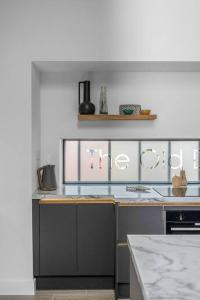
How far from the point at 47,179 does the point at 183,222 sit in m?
1.38

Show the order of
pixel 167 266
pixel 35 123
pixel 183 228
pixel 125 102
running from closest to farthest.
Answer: pixel 167 266, pixel 183 228, pixel 35 123, pixel 125 102

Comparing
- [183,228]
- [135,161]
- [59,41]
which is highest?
[59,41]

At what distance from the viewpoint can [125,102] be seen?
13.2ft

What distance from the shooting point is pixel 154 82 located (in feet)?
13.2

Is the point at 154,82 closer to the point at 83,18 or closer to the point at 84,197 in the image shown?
the point at 83,18

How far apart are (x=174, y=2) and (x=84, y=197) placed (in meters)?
1.96

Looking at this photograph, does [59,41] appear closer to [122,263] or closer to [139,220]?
[139,220]

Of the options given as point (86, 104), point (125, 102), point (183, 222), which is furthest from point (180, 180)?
point (86, 104)

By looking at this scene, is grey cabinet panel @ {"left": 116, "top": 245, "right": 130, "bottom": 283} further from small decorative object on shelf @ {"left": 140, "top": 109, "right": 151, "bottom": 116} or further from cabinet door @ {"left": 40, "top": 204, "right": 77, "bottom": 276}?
small decorative object on shelf @ {"left": 140, "top": 109, "right": 151, "bottom": 116}

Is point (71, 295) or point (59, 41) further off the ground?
point (59, 41)

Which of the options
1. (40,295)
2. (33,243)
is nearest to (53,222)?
(33,243)

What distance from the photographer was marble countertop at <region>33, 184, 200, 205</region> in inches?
126

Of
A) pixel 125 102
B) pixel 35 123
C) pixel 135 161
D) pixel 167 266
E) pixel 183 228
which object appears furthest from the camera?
pixel 135 161

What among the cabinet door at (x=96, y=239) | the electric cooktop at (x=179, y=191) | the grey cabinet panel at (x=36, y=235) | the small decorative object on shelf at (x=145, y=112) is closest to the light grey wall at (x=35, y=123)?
the grey cabinet panel at (x=36, y=235)
